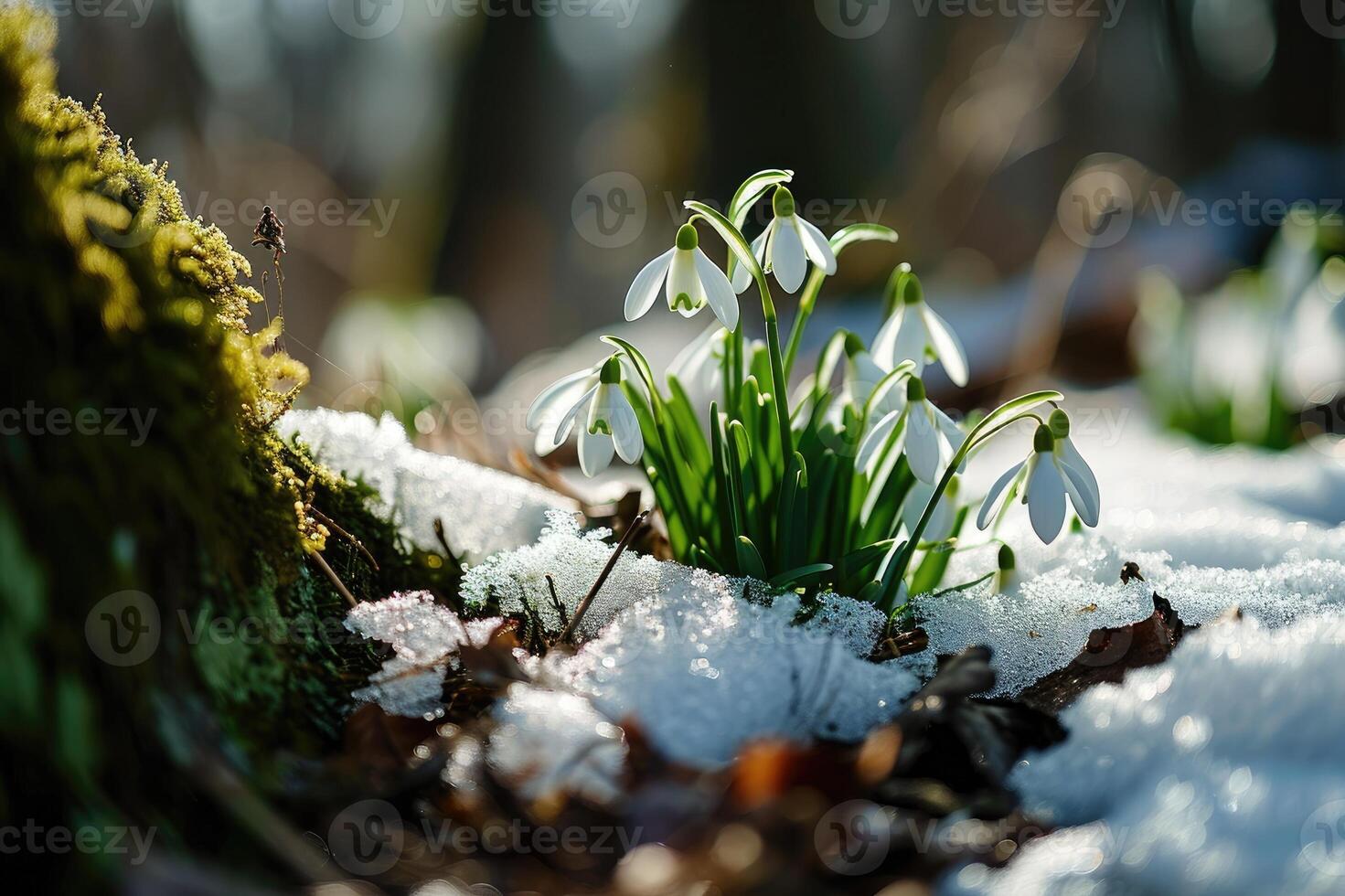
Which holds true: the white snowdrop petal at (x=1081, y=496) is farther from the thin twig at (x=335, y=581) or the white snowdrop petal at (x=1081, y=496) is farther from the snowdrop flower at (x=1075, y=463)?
the thin twig at (x=335, y=581)

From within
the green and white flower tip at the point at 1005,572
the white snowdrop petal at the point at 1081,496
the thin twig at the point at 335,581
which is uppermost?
the thin twig at the point at 335,581

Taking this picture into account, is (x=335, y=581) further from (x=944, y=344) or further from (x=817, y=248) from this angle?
(x=944, y=344)

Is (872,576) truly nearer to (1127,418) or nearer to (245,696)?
(245,696)

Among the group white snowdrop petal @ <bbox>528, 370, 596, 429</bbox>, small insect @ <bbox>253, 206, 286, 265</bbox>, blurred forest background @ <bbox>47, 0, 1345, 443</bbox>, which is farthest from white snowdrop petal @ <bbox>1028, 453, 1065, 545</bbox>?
blurred forest background @ <bbox>47, 0, 1345, 443</bbox>

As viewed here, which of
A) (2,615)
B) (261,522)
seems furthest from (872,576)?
(2,615)

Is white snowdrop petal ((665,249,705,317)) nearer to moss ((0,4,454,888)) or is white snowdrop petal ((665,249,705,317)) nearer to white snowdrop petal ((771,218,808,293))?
white snowdrop petal ((771,218,808,293))

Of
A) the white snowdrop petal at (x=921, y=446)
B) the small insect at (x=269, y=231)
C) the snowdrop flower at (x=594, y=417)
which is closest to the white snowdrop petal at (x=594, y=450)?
the snowdrop flower at (x=594, y=417)
